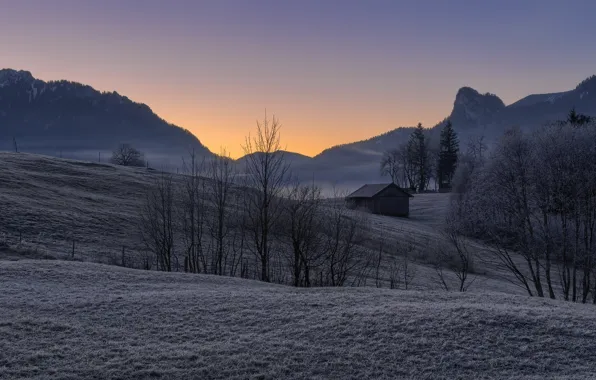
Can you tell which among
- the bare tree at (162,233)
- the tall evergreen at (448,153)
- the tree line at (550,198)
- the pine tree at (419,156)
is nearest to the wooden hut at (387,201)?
the tall evergreen at (448,153)

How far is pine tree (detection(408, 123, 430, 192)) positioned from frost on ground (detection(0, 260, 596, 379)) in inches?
4190

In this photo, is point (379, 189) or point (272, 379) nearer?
point (272, 379)

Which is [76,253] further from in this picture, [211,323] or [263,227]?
[211,323]

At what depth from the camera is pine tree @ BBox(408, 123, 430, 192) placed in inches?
4705

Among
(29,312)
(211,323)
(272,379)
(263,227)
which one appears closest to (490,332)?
(272,379)

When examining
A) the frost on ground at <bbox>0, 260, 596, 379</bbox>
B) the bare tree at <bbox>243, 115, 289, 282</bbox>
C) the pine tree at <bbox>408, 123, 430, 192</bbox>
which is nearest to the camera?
the frost on ground at <bbox>0, 260, 596, 379</bbox>

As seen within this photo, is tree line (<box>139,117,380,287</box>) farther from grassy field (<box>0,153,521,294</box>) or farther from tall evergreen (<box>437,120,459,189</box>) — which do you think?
tall evergreen (<box>437,120,459,189</box>)

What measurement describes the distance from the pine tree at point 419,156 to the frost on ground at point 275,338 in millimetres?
106425

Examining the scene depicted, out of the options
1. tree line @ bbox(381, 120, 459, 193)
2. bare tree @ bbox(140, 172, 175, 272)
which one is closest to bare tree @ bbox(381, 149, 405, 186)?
tree line @ bbox(381, 120, 459, 193)

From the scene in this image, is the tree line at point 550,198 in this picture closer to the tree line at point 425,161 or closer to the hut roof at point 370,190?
the hut roof at point 370,190

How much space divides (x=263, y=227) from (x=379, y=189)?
57.4 metres

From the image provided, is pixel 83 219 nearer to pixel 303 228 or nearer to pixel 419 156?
pixel 303 228

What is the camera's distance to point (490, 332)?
1224cm

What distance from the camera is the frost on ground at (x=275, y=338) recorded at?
10.4 metres
